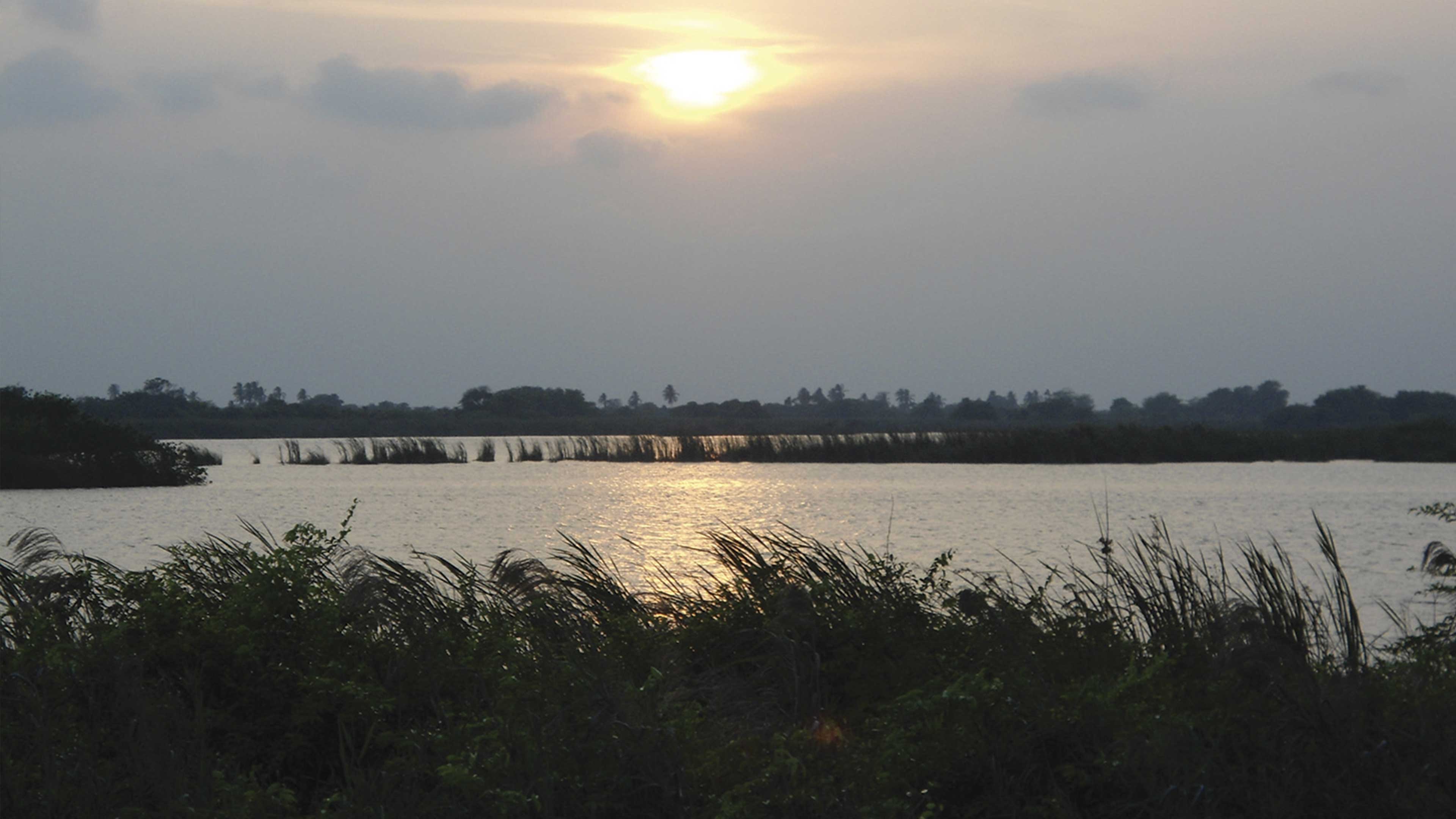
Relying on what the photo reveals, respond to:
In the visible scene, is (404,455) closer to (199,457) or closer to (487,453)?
(487,453)

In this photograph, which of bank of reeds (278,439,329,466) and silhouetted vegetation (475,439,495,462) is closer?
bank of reeds (278,439,329,466)

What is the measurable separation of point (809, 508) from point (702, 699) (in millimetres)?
24866

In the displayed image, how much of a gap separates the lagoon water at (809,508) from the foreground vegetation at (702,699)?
521cm

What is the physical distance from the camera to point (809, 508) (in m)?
32.5

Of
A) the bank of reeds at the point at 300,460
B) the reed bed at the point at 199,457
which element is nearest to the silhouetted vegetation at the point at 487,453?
the bank of reeds at the point at 300,460

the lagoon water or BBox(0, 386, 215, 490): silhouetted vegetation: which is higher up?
BBox(0, 386, 215, 490): silhouetted vegetation

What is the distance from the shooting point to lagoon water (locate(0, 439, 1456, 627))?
2197cm

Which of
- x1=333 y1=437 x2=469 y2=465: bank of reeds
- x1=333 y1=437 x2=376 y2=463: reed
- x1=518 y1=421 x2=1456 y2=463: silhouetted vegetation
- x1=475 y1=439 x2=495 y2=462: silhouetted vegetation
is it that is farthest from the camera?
x1=475 y1=439 x2=495 y2=462: silhouetted vegetation

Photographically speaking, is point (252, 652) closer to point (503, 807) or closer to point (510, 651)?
point (510, 651)

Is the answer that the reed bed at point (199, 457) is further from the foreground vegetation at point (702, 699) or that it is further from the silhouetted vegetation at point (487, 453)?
the foreground vegetation at point (702, 699)

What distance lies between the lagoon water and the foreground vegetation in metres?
5.21

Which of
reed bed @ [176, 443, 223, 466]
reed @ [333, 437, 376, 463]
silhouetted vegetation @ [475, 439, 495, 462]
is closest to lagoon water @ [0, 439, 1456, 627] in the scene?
reed bed @ [176, 443, 223, 466]

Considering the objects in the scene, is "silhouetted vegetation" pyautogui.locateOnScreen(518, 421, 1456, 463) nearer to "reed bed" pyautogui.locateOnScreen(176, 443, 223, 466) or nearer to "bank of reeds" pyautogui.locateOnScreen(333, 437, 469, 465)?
"bank of reeds" pyautogui.locateOnScreen(333, 437, 469, 465)

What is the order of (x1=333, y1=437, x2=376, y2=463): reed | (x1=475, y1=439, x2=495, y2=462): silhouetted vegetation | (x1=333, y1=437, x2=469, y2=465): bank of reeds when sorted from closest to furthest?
(x1=333, y1=437, x2=469, y2=465): bank of reeds < (x1=333, y1=437, x2=376, y2=463): reed < (x1=475, y1=439, x2=495, y2=462): silhouetted vegetation
